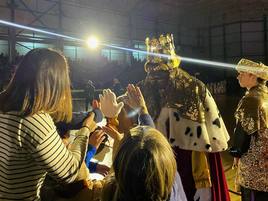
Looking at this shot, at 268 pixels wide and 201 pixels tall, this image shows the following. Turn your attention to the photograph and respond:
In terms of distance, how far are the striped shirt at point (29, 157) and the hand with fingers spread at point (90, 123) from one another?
0.20 m

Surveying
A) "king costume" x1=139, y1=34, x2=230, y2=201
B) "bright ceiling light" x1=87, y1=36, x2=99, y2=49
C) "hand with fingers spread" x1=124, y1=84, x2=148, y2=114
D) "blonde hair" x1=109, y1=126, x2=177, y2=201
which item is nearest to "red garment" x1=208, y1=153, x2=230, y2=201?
"king costume" x1=139, y1=34, x2=230, y2=201

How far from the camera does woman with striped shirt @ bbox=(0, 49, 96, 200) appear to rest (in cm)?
125

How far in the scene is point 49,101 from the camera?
131cm

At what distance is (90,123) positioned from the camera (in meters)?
1.52

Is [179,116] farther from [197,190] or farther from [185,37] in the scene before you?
[185,37]

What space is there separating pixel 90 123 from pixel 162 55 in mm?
943

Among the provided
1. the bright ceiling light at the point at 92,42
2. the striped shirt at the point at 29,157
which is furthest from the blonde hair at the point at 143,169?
the bright ceiling light at the point at 92,42

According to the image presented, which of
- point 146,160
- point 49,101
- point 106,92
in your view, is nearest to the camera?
point 146,160

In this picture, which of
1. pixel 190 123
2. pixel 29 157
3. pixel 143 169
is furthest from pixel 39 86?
pixel 190 123

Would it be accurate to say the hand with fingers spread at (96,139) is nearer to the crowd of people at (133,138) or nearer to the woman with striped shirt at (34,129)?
the crowd of people at (133,138)

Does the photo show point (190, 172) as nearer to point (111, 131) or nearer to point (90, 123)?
point (111, 131)

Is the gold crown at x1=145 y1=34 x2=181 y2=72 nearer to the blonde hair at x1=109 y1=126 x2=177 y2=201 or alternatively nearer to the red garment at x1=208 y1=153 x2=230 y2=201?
the red garment at x1=208 y1=153 x2=230 y2=201

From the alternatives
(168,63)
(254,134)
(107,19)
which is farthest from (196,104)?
(107,19)

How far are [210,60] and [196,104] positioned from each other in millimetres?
18242
